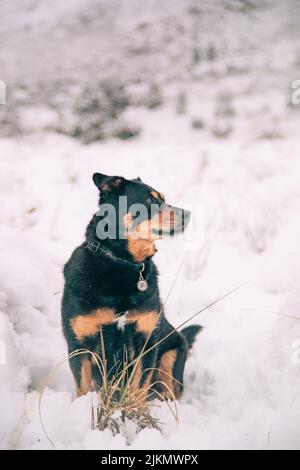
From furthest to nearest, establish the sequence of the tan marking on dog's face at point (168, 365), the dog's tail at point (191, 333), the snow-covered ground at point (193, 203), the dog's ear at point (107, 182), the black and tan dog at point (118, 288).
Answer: the dog's tail at point (191, 333) < the tan marking on dog's face at point (168, 365) < the dog's ear at point (107, 182) < the black and tan dog at point (118, 288) < the snow-covered ground at point (193, 203)

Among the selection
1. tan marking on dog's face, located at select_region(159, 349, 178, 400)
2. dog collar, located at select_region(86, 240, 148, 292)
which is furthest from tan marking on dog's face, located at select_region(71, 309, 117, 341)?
tan marking on dog's face, located at select_region(159, 349, 178, 400)

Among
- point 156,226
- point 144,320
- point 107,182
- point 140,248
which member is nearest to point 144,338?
point 144,320

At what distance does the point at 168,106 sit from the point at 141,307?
3941mm

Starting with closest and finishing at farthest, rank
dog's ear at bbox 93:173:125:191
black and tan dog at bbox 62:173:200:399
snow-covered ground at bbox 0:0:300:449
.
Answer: snow-covered ground at bbox 0:0:300:449
black and tan dog at bbox 62:173:200:399
dog's ear at bbox 93:173:125:191

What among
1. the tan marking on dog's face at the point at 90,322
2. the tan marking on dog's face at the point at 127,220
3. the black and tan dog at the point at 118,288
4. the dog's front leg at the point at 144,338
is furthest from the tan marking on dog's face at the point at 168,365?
the tan marking on dog's face at the point at 127,220

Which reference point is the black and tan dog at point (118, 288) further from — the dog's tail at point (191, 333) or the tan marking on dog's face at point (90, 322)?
the dog's tail at point (191, 333)

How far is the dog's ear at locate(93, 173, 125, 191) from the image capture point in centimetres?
200

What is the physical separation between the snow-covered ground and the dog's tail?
169 mm

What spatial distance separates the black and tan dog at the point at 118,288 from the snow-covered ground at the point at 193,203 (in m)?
0.28

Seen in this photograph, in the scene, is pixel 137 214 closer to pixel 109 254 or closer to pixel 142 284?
pixel 109 254

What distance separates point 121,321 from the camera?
76.6 inches

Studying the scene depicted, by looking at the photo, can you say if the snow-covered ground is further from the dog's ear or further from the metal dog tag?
the dog's ear

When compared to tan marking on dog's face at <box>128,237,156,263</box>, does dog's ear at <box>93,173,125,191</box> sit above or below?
above

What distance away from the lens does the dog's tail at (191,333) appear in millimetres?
2582
